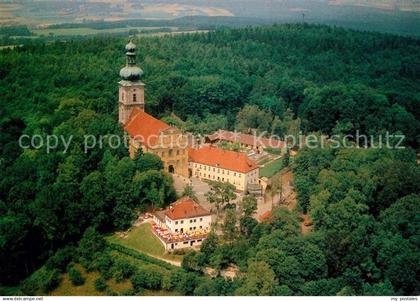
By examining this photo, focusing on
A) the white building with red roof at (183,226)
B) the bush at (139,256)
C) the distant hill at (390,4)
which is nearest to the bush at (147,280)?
the bush at (139,256)

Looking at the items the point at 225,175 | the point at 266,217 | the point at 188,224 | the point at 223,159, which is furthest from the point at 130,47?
the point at 266,217

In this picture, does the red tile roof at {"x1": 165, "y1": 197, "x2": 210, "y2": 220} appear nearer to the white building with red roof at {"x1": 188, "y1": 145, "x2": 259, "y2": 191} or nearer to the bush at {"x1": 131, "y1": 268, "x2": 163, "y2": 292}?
the bush at {"x1": 131, "y1": 268, "x2": 163, "y2": 292}

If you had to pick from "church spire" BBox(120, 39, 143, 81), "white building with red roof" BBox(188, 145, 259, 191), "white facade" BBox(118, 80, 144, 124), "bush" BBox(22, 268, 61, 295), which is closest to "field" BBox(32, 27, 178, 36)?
"church spire" BBox(120, 39, 143, 81)

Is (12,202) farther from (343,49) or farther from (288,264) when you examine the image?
(343,49)

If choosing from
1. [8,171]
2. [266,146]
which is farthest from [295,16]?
[8,171]

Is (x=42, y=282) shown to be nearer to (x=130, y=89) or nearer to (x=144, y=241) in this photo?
(x=144, y=241)

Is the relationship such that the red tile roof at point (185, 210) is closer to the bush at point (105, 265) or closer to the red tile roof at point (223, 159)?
the bush at point (105, 265)
